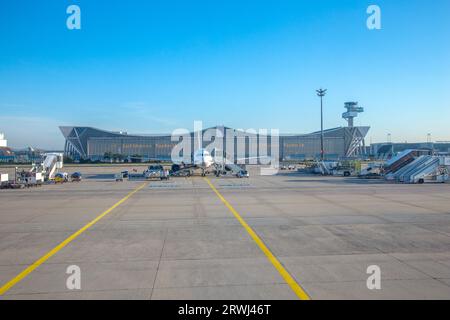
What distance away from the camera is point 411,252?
1050 centimetres

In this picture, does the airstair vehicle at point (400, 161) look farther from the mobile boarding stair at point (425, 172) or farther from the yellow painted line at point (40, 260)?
the yellow painted line at point (40, 260)

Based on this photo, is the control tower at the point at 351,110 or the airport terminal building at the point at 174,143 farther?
the control tower at the point at 351,110

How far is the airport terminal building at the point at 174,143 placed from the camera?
5258 inches

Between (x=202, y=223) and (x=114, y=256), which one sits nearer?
(x=114, y=256)

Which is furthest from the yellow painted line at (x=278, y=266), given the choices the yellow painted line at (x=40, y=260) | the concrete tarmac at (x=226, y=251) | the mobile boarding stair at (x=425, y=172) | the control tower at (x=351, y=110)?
the control tower at (x=351, y=110)

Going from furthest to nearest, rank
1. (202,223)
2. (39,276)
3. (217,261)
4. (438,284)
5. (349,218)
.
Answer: (349,218)
(202,223)
(217,261)
(39,276)
(438,284)

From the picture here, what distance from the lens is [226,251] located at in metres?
10.8

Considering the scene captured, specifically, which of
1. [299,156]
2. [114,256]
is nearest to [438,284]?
[114,256]

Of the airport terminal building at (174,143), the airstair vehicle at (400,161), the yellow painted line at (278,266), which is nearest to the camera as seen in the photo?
the yellow painted line at (278,266)

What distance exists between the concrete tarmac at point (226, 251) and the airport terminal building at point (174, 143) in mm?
114579

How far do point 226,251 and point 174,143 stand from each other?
123 meters
